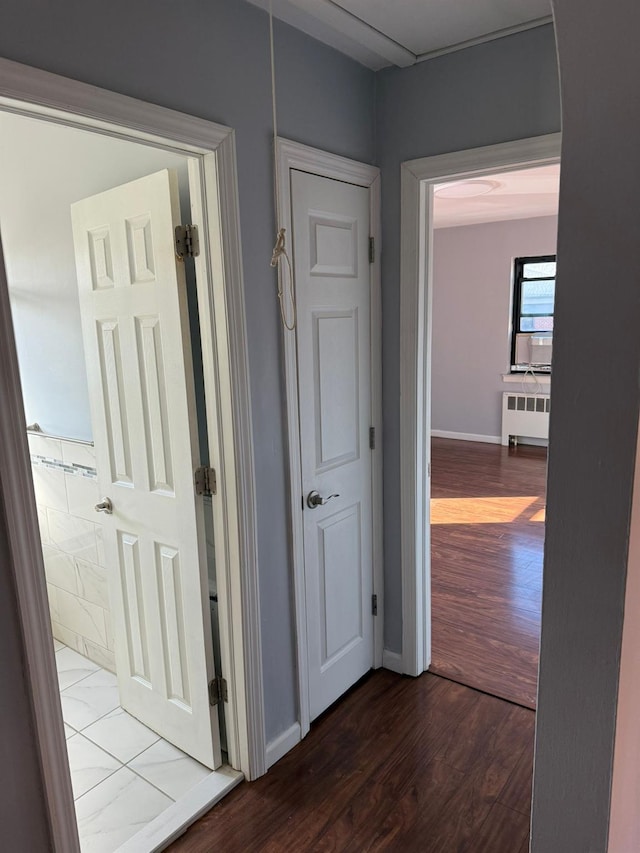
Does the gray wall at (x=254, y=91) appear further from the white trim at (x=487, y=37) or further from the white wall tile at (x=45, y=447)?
the white wall tile at (x=45, y=447)

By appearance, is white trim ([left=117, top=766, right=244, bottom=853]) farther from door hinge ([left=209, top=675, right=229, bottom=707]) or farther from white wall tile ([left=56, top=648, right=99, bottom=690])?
white wall tile ([left=56, top=648, right=99, bottom=690])

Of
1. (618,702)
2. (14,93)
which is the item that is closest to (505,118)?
(14,93)

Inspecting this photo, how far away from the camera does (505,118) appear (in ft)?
7.08

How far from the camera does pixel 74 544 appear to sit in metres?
2.89

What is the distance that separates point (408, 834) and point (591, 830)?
4.16ft

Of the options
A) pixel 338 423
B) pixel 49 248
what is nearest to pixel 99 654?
pixel 338 423

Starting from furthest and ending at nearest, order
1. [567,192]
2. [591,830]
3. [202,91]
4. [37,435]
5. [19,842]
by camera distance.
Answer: [37,435]
[202,91]
[19,842]
[591,830]
[567,192]

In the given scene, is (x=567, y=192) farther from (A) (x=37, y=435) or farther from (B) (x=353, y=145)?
(A) (x=37, y=435)

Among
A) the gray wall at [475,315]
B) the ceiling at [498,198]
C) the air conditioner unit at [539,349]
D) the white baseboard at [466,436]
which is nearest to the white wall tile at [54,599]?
the ceiling at [498,198]

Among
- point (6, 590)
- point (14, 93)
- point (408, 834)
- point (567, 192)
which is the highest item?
point (14, 93)

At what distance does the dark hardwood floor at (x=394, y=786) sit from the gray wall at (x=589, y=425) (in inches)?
47.6

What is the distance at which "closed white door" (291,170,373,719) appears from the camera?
7.32ft

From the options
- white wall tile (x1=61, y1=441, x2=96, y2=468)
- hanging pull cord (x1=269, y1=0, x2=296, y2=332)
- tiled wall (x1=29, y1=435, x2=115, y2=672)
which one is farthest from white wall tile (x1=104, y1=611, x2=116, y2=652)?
hanging pull cord (x1=269, y1=0, x2=296, y2=332)

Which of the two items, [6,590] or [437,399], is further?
[437,399]
